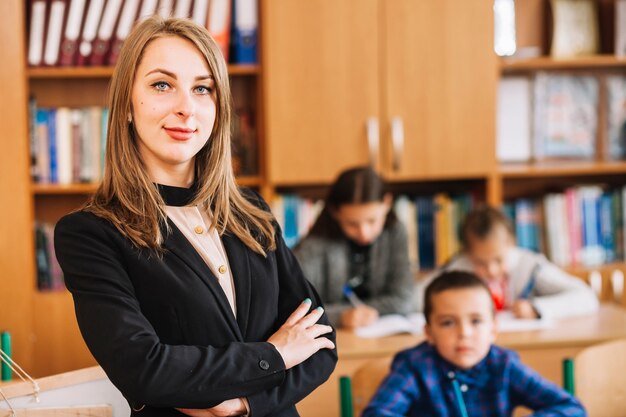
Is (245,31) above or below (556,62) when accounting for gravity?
above

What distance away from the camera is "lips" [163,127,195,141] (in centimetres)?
130

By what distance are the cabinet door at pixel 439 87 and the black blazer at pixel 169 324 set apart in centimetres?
225

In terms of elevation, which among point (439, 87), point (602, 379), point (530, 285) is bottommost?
point (602, 379)

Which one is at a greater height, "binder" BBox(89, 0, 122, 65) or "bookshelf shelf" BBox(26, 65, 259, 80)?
"binder" BBox(89, 0, 122, 65)

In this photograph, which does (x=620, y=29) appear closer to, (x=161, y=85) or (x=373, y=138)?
(x=373, y=138)

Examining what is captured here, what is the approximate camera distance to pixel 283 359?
1310mm

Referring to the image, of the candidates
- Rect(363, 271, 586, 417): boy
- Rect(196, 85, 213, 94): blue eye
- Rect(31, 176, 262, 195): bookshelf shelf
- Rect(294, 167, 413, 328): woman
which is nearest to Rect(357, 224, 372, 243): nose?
Rect(294, 167, 413, 328): woman

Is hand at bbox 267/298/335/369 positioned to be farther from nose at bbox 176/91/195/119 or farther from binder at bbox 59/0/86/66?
binder at bbox 59/0/86/66

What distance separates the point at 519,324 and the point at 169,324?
6.24 feet

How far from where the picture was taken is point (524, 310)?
303 cm

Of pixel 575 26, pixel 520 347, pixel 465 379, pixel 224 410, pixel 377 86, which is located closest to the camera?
pixel 224 410

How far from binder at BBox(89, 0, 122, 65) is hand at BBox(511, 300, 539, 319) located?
1784 mm

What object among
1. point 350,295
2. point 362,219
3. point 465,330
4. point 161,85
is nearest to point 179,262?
point 161,85

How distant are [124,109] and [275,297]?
14.3 inches
